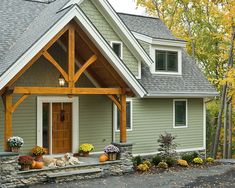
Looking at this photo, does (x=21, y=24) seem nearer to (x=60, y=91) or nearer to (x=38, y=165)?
(x=60, y=91)

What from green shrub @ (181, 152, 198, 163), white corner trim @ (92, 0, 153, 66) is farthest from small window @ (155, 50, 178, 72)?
green shrub @ (181, 152, 198, 163)

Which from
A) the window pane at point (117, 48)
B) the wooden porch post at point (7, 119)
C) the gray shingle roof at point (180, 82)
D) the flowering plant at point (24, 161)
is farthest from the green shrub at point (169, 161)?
the wooden porch post at point (7, 119)

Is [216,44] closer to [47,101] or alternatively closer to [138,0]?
[138,0]

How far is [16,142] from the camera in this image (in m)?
11.4

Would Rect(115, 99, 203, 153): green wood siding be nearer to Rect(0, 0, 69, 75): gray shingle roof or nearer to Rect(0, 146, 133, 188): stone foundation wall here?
Rect(0, 146, 133, 188): stone foundation wall

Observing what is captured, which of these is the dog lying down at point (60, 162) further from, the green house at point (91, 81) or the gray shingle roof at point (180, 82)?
→ the gray shingle roof at point (180, 82)

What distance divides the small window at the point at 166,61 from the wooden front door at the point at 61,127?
5.06m

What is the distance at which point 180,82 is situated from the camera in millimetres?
17594

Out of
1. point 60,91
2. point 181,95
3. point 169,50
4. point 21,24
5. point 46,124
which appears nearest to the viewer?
point 60,91

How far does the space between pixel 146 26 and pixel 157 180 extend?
924cm

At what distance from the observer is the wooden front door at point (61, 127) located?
14422 mm

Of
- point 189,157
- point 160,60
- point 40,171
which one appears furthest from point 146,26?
point 40,171

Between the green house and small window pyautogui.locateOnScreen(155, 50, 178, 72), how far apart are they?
50 mm

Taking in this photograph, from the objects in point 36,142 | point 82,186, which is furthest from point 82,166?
point 36,142
